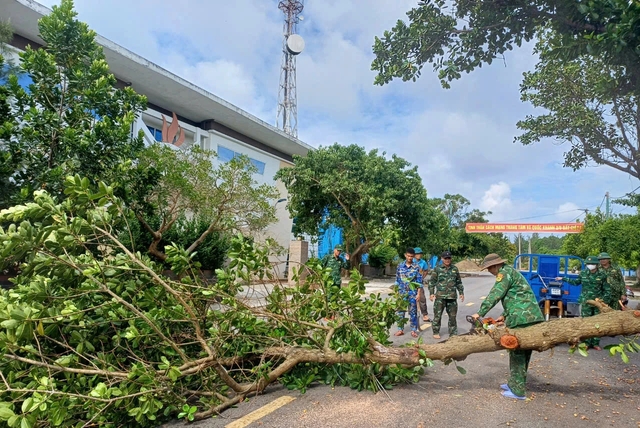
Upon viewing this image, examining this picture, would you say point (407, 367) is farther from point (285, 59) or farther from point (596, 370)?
point (285, 59)

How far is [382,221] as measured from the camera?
18.6 metres

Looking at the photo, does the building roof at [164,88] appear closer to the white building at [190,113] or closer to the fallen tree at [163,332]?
the white building at [190,113]

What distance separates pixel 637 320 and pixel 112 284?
5191mm

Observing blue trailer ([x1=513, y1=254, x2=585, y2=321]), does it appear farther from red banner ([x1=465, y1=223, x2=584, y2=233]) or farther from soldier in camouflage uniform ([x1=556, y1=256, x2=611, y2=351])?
red banner ([x1=465, y1=223, x2=584, y2=233])

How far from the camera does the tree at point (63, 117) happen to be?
6.05 metres

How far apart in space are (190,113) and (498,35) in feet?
58.2

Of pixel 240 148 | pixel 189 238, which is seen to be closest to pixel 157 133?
pixel 240 148

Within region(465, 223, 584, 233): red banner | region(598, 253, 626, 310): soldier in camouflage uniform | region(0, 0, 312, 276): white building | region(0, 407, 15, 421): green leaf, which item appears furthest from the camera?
region(465, 223, 584, 233): red banner

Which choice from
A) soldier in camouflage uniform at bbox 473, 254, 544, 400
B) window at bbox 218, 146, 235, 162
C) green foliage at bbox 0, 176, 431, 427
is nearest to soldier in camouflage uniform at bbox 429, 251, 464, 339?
green foliage at bbox 0, 176, 431, 427

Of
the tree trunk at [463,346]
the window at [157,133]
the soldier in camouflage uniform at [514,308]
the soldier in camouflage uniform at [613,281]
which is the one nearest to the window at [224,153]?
the window at [157,133]

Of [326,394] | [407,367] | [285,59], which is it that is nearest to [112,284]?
[326,394]

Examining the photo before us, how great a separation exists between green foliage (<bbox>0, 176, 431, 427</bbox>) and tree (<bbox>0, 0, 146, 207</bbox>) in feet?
8.22

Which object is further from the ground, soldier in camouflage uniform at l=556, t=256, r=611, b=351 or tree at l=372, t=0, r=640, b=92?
tree at l=372, t=0, r=640, b=92

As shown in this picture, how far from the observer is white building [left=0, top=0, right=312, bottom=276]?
1328 centimetres
